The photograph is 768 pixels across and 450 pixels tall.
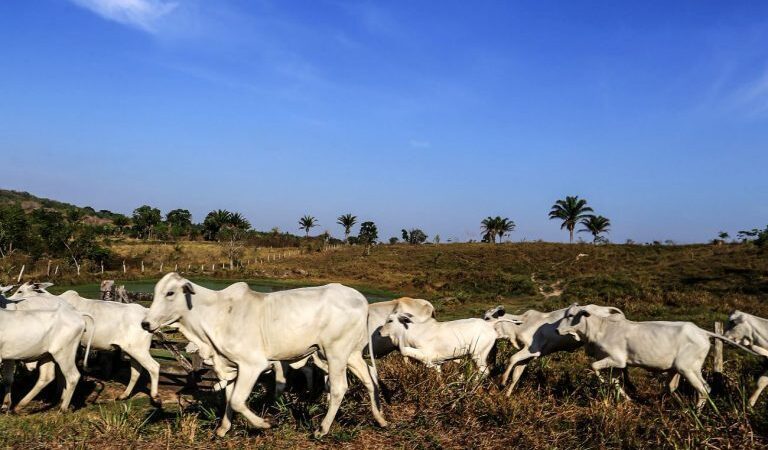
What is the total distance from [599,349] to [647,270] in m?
32.2

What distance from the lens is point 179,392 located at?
31.8ft

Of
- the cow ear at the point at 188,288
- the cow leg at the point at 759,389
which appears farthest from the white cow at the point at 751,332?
the cow ear at the point at 188,288

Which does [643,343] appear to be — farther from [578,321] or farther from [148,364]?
[148,364]

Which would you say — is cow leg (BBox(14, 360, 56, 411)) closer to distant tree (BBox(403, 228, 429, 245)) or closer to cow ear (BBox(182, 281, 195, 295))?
cow ear (BBox(182, 281, 195, 295))

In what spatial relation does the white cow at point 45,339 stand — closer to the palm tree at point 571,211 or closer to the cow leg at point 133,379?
the cow leg at point 133,379

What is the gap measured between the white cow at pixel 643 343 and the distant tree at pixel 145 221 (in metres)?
85.9

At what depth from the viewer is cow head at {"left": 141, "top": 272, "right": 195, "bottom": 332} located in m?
6.74

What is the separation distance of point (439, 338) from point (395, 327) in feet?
2.76

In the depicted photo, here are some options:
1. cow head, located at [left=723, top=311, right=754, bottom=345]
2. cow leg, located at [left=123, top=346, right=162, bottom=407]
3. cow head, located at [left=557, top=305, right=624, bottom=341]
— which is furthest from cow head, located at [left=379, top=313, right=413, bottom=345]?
cow head, located at [left=723, top=311, right=754, bottom=345]

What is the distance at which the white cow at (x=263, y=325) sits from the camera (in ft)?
21.8

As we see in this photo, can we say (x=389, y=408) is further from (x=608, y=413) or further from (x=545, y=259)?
(x=545, y=259)

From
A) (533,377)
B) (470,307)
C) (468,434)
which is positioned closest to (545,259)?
(470,307)

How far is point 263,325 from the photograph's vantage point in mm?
6699

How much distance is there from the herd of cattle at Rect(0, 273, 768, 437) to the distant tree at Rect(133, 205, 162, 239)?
79734 mm
